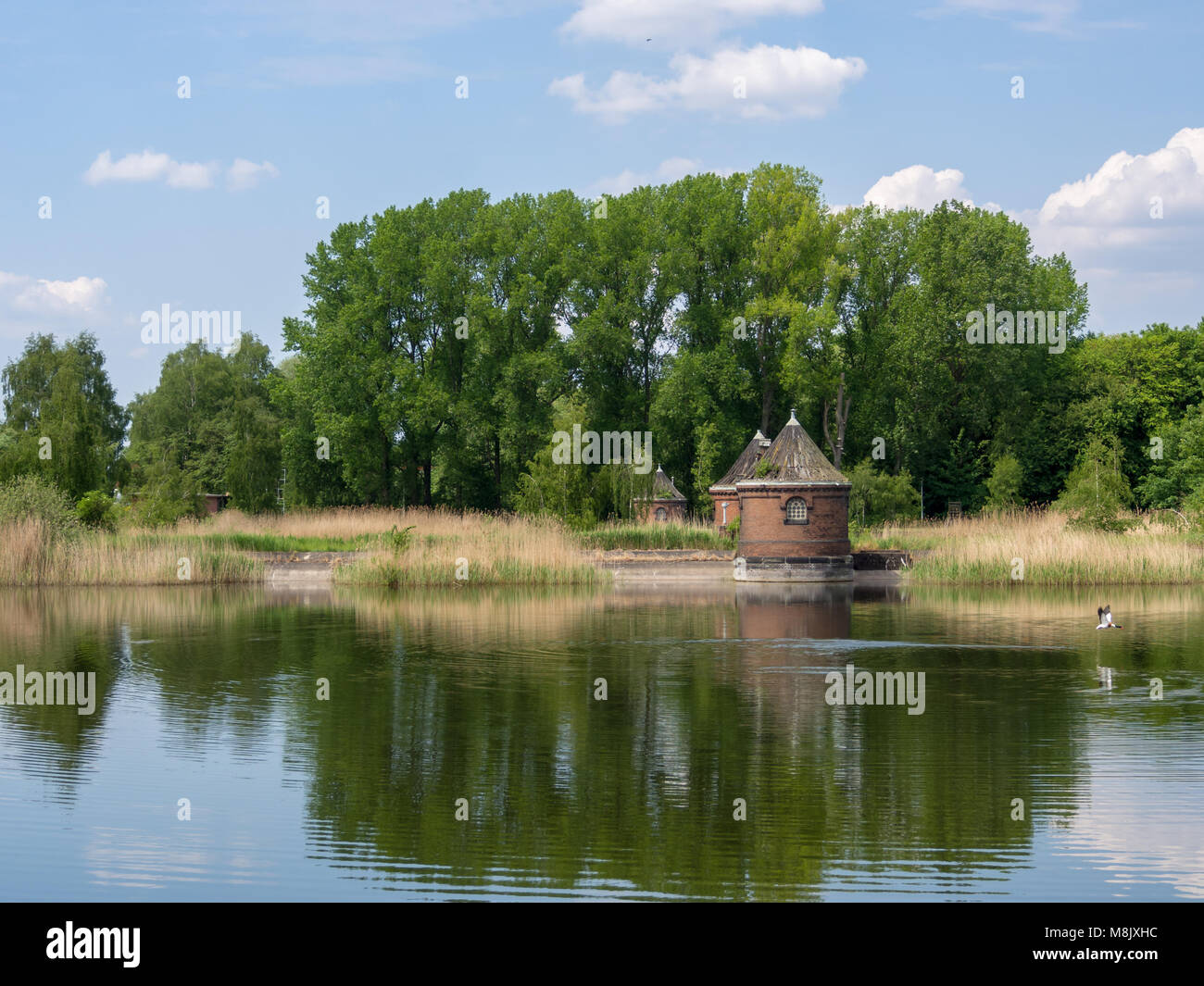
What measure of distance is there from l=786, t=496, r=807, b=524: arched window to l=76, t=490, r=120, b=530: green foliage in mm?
23902

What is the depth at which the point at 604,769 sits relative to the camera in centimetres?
1195

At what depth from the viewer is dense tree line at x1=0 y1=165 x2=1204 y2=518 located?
62125 mm

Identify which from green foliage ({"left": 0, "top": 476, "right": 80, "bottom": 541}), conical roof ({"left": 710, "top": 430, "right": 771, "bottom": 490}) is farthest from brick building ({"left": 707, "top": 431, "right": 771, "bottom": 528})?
green foliage ({"left": 0, "top": 476, "right": 80, "bottom": 541})

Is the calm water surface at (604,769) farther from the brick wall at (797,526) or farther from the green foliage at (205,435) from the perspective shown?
the green foliage at (205,435)

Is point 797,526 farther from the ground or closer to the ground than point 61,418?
closer to the ground

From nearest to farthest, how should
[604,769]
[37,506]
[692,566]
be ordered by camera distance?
[604,769]
[37,506]
[692,566]

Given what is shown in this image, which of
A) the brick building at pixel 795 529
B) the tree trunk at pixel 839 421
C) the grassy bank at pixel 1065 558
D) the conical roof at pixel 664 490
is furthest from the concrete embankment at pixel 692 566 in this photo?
the tree trunk at pixel 839 421

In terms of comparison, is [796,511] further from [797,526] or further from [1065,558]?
[1065,558]

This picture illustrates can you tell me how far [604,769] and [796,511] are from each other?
31.0 meters

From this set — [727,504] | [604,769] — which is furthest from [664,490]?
[604,769]

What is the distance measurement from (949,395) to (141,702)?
5827 centimetres

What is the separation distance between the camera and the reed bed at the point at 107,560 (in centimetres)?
3512

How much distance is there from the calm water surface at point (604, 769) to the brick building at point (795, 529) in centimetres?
1786

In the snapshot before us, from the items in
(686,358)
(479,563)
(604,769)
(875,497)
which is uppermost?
(686,358)
